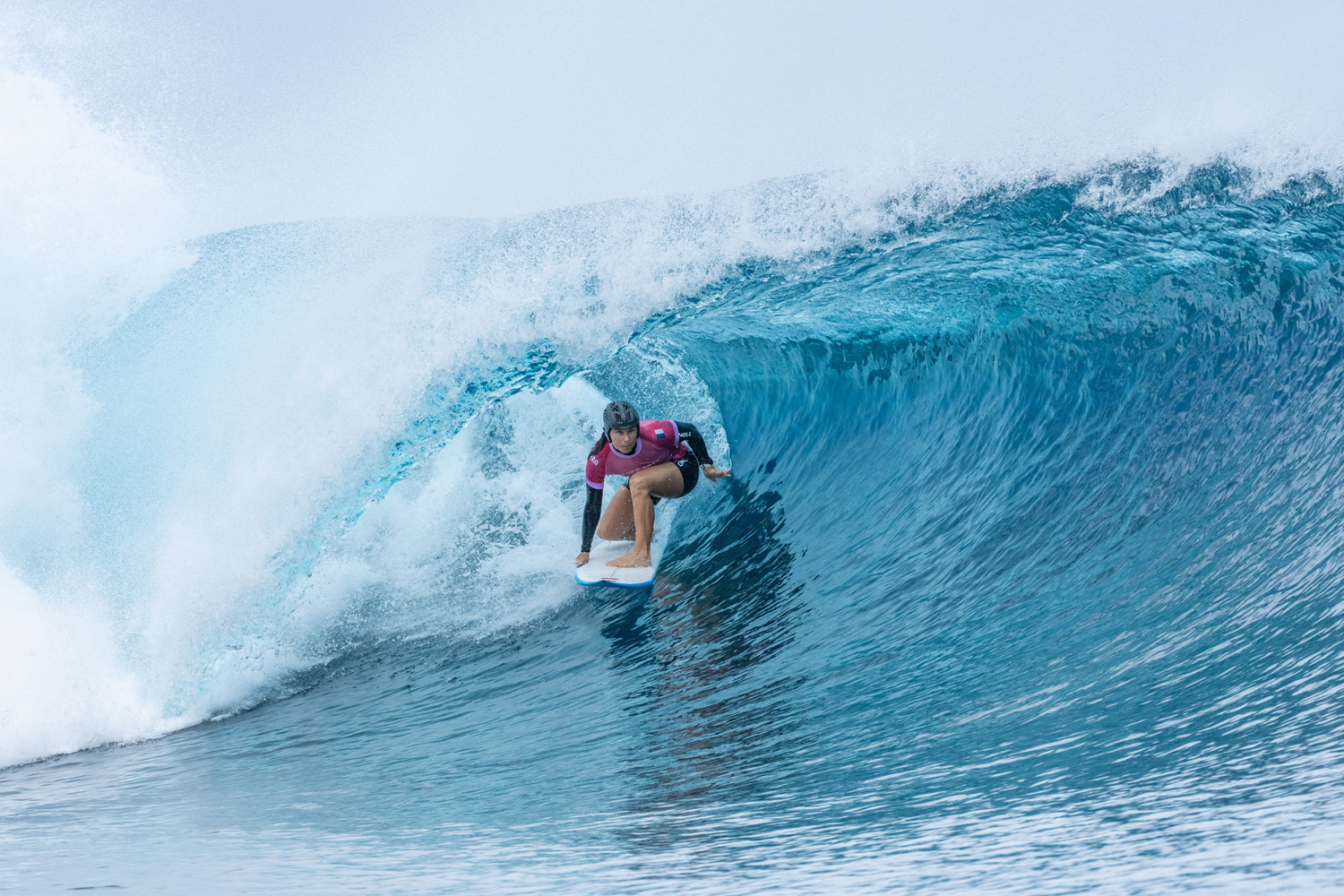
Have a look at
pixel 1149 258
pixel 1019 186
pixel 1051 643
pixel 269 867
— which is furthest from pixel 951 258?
pixel 269 867

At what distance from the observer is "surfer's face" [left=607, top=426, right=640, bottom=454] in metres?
5.23

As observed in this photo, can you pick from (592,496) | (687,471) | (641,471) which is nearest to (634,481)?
(641,471)

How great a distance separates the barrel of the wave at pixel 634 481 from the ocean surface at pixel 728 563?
184 mm

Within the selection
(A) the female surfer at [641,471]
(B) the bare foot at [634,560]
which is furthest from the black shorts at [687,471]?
(B) the bare foot at [634,560]

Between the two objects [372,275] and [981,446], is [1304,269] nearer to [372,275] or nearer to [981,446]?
[981,446]

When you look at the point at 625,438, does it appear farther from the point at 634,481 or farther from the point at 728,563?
the point at 728,563

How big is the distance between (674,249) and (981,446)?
2.55 meters

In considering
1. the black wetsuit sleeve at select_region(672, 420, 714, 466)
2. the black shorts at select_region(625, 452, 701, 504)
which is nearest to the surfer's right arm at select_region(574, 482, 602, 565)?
the black shorts at select_region(625, 452, 701, 504)

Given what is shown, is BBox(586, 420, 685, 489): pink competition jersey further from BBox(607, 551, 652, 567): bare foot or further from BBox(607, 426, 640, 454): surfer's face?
BBox(607, 551, 652, 567): bare foot

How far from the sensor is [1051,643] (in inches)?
148

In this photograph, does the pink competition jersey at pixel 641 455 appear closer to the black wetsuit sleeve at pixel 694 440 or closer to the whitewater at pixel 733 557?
the black wetsuit sleeve at pixel 694 440

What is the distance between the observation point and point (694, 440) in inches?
227

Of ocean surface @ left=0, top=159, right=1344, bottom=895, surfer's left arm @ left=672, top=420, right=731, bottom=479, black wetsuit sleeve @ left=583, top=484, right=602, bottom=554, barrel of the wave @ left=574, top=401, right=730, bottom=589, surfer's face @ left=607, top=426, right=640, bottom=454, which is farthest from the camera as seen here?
surfer's left arm @ left=672, top=420, right=731, bottom=479

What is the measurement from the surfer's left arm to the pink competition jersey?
7cm
